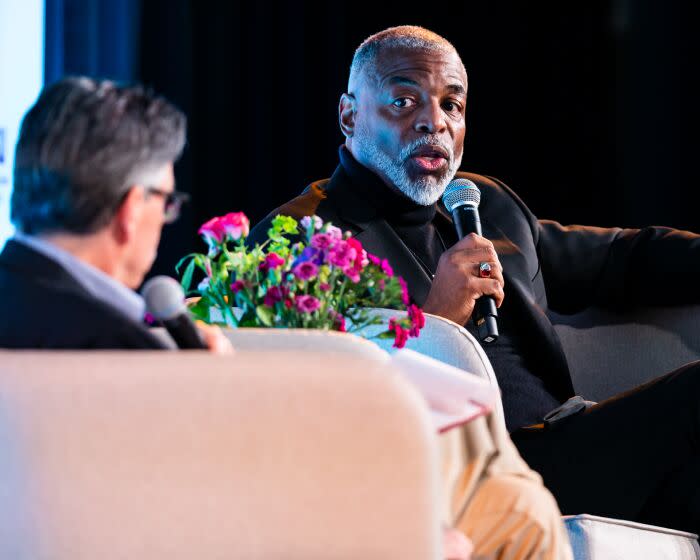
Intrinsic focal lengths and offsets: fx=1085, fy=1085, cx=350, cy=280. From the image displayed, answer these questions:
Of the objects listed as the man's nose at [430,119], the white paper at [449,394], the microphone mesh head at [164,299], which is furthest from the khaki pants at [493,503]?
the man's nose at [430,119]

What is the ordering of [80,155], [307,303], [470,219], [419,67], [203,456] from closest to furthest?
[203,456], [80,155], [307,303], [470,219], [419,67]

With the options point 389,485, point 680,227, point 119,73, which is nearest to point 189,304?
point 389,485

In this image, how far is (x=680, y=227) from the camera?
13.1ft

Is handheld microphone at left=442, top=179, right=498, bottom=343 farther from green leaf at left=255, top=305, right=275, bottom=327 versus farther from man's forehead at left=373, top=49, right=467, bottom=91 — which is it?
green leaf at left=255, top=305, right=275, bottom=327

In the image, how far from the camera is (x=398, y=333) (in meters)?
1.77

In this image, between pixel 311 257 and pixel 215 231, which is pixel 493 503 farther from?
pixel 215 231

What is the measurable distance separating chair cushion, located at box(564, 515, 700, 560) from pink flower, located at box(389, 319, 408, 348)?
46 centimetres

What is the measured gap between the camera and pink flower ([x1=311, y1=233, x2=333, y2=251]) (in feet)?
5.75

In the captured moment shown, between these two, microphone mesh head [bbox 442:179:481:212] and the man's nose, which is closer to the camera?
microphone mesh head [bbox 442:179:481:212]

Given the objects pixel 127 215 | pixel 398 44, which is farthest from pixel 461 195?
pixel 127 215

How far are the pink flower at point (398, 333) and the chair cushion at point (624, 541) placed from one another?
464mm

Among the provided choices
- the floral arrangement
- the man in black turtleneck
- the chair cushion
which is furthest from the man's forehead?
the chair cushion

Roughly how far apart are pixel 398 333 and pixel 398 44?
1.11m

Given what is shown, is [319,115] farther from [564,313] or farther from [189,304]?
[189,304]
